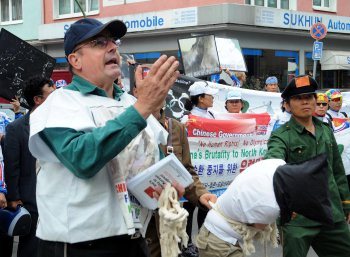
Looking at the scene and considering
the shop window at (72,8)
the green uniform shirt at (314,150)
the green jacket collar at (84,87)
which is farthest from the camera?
the shop window at (72,8)

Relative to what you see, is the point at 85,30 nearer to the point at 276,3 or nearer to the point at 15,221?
the point at 15,221

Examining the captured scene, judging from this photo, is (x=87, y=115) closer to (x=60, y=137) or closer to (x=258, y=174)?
(x=60, y=137)

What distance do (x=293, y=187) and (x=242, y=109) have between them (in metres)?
5.83

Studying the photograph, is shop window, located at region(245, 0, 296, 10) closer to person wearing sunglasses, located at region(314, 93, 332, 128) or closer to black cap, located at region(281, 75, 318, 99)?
person wearing sunglasses, located at region(314, 93, 332, 128)

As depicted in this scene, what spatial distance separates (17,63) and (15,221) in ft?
8.50

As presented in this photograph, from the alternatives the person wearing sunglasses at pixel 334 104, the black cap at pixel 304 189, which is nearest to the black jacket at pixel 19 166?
the black cap at pixel 304 189

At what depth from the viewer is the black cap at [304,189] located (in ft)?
9.56

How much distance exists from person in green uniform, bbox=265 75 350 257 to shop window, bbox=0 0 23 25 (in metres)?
21.6

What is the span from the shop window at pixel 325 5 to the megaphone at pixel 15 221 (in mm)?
18311

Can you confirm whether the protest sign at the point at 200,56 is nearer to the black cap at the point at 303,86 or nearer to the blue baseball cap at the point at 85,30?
the black cap at the point at 303,86

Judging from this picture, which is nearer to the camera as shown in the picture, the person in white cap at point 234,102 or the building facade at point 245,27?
the person in white cap at point 234,102

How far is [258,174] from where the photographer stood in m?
3.11

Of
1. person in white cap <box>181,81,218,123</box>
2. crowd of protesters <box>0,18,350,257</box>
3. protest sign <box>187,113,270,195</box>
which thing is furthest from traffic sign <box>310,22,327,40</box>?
crowd of protesters <box>0,18,350,257</box>

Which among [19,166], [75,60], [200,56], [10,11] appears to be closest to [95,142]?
[75,60]
